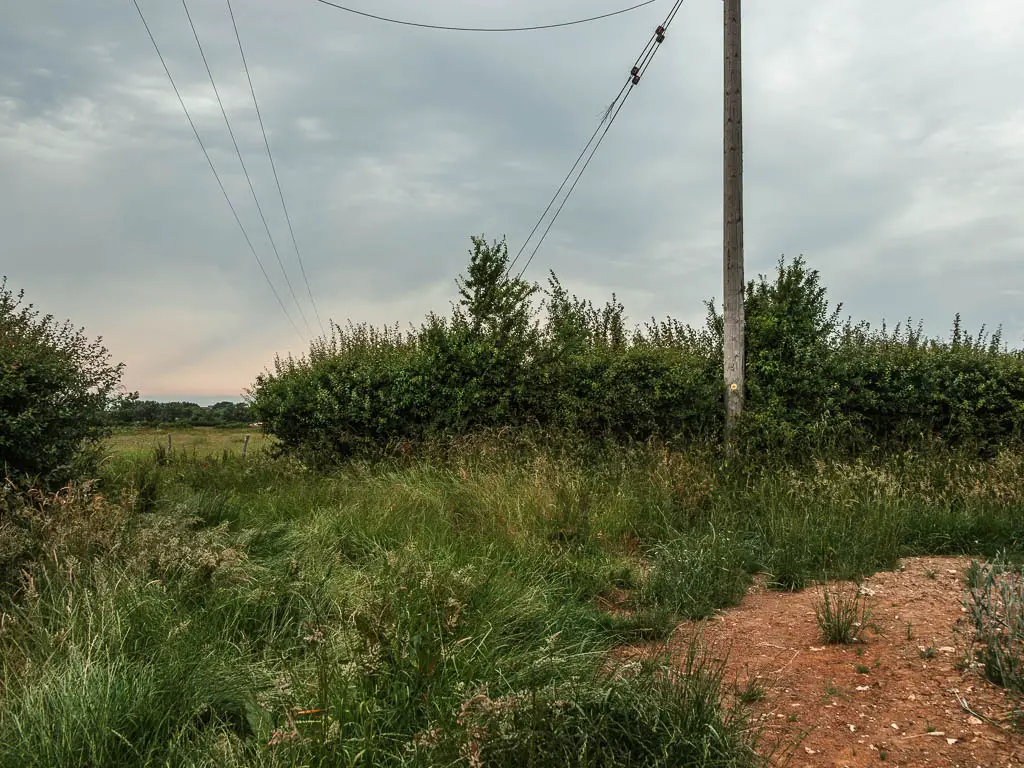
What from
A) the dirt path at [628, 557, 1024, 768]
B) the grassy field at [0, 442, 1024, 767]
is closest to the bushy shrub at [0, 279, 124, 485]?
the grassy field at [0, 442, 1024, 767]

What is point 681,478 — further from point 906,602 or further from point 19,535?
point 19,535

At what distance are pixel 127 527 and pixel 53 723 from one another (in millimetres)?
3366

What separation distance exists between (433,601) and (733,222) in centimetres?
772

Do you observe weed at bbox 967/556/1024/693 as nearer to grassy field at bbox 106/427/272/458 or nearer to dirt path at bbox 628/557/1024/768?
dirt path at bbox 628/557/1024/768

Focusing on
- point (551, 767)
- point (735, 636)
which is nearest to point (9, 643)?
point (551, 767)

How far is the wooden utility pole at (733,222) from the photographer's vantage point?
9328mm

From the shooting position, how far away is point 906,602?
4562mm

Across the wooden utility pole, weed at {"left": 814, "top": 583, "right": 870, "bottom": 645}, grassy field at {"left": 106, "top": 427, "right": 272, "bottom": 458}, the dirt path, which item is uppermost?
the wooden utility pole

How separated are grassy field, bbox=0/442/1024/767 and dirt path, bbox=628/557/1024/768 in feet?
0.96

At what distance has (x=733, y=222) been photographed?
9.38 metres

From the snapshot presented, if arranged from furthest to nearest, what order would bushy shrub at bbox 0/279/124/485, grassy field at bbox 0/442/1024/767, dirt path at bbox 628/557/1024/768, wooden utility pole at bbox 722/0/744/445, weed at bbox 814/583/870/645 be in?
wooden utility pole at bbox 722/0/744/445 < bushy shrub at bbox 0/279/124/485 < weed at bbox 814/583/870/645 < dirt path at bbox 628/557/1024/768 < grassy field at bbox 0/442/1024/767

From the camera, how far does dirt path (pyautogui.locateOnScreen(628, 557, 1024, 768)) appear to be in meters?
2.87

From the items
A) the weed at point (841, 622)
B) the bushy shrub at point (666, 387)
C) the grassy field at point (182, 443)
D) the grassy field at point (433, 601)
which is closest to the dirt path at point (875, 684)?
the weed at point (841, 622)

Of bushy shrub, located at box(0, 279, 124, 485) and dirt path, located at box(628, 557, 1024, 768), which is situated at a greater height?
bushy shrub, located at box(0, 279, 124, 485)
